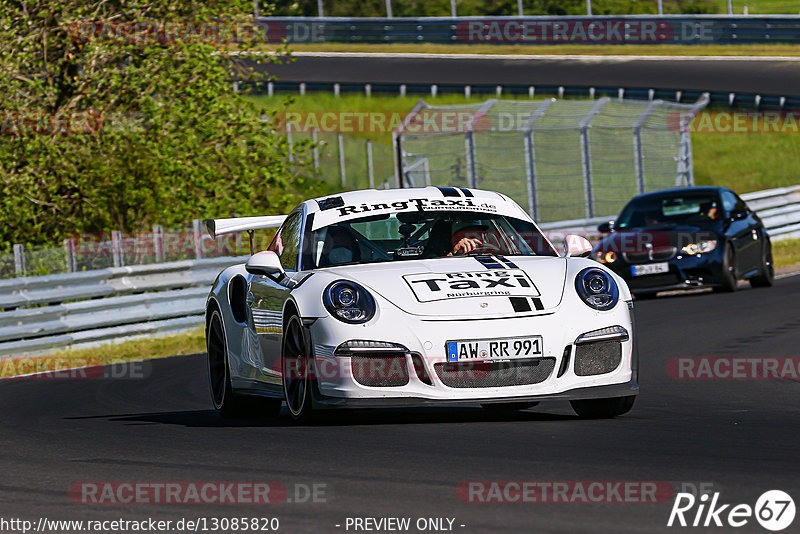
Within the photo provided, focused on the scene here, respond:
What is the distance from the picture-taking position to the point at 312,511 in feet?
18.6

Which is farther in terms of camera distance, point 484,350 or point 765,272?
point 765,272

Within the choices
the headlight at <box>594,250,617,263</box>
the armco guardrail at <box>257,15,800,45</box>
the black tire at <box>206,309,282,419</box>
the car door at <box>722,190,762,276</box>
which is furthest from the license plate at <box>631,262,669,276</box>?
the armco guardrail at <box>257,15,800,45</box>

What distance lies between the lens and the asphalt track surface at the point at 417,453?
5.64m

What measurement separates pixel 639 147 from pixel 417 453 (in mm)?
19779

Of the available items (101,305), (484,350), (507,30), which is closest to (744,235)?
(101,305)

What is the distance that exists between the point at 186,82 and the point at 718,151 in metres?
20.0

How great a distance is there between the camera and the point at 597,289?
8.33 m

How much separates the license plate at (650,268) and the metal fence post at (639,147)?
665cm

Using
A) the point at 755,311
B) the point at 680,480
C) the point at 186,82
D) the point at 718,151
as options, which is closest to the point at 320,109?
the point at 718,151

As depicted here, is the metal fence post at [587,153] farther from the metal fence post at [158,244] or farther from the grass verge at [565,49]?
the grass verge at [565,49]

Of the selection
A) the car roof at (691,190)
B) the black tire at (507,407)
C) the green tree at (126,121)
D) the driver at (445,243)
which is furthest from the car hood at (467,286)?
the green tree at (126,121)

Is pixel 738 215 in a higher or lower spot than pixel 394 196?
lower

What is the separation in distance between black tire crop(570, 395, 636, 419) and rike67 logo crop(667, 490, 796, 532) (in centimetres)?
286

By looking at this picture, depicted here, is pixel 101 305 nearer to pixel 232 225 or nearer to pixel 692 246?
pixel 692 246
